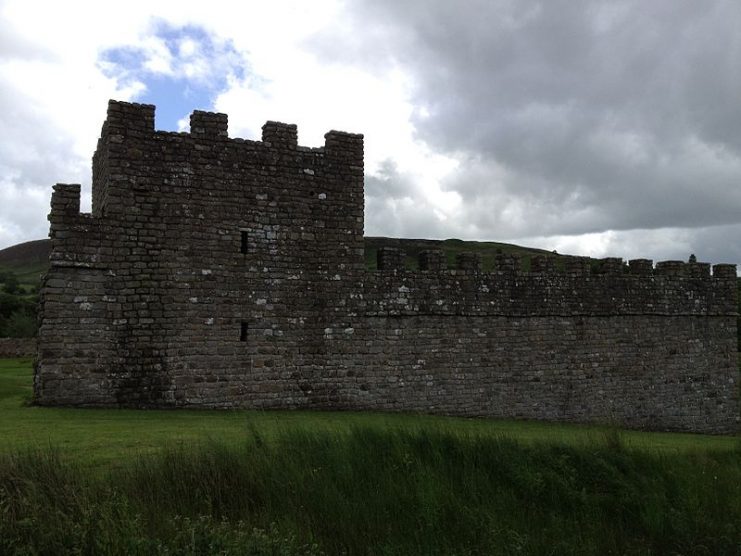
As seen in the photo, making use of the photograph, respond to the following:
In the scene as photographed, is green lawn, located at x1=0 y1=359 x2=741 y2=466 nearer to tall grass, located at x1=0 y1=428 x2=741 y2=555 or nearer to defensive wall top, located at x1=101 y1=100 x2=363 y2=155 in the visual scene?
tall grass, located at x1=0 y1=428 x2=741 y2=555

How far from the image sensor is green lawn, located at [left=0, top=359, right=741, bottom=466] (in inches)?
330

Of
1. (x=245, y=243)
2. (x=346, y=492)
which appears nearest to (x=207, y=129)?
(x=245, y=243)

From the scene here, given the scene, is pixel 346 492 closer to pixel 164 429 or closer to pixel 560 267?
pixel 164 429

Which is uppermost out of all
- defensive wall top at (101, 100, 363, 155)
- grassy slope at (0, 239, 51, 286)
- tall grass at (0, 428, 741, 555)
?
grassy slope at (0, 239, 51, 286)

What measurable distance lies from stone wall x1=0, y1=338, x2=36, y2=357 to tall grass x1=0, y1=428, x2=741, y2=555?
89.1ft

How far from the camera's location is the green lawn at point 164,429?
27.5ft

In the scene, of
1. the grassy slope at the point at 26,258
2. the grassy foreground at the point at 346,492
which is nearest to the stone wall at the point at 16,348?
the grassy foreground at the point at 346,492

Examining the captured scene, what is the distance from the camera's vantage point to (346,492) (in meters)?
8.09

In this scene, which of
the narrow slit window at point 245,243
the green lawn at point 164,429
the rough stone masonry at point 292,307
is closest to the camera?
the green lawn at point 164,429

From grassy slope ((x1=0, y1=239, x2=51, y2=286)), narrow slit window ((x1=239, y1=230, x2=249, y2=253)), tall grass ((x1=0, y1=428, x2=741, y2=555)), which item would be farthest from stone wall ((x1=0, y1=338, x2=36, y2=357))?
grassy slope ((x1=0, y1=239, x2=51, y2=286))

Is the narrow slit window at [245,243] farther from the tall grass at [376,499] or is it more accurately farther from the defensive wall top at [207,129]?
the tall grass at [376,499]

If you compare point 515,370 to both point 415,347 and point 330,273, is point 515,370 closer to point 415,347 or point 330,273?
point 415,347

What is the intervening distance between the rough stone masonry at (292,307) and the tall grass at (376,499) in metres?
4.53

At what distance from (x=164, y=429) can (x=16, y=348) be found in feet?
84.7
